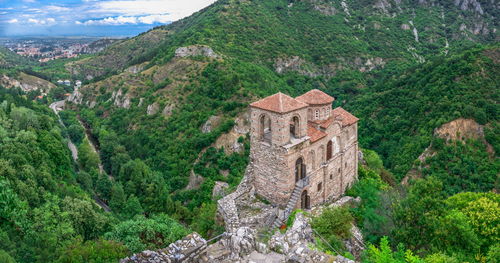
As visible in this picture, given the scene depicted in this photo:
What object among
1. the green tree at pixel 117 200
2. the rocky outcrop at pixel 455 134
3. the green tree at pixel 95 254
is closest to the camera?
the green tree at pixel 95 254

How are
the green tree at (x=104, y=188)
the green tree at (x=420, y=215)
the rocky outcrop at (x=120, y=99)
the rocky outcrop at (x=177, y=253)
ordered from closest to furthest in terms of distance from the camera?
the rocky outcrop at (x=177, y=253), the green tree at (x=420, y=215), the green tree at (x=104, y=188), the rocky outcrop at (x=120, y=99)

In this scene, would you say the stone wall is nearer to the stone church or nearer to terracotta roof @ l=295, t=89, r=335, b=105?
the stone church

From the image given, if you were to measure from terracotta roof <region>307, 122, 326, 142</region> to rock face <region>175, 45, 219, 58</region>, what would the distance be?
43.5 metres

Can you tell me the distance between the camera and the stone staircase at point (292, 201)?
2152cm

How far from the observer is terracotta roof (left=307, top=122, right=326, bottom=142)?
2325cm

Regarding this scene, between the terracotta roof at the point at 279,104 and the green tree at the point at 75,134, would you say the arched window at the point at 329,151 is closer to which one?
the terracotta roof at the point at 279,104

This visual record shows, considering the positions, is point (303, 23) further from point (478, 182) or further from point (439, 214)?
point (439, 214)

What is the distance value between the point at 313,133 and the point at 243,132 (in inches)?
957

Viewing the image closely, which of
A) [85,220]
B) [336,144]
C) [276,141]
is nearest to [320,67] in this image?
[336,144]

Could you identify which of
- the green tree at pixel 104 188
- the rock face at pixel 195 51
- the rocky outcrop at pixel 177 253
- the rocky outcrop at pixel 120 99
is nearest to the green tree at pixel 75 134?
the rocky outcrop at pixel 120 99

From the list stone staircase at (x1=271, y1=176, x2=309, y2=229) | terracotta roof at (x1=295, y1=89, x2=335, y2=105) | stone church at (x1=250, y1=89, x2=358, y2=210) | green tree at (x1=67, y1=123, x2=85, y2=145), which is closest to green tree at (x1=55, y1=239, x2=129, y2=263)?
stone staircase at (x1=271, y1=176, x2=309, y2=229)

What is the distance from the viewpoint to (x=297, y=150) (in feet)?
72.4

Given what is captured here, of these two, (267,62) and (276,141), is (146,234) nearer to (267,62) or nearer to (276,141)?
(276,141)

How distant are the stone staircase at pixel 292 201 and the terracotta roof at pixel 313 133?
2582mm
